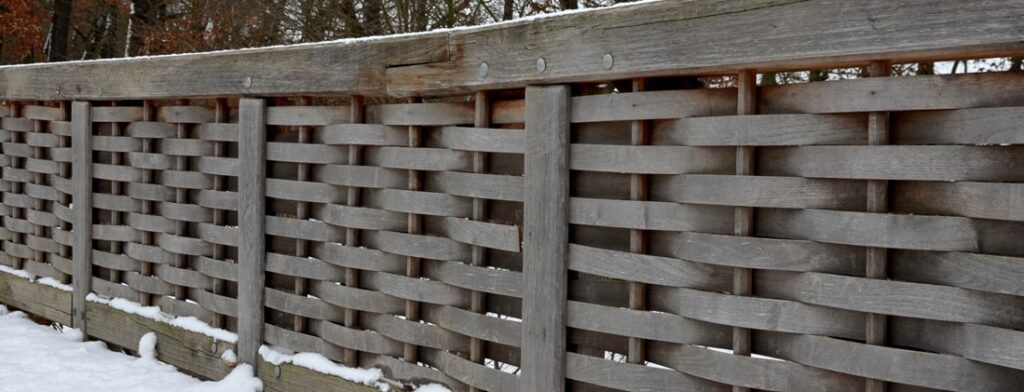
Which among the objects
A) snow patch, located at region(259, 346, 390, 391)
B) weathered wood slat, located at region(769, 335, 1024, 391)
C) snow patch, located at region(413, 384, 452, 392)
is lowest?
snow patch, located at region(259, 346, 390, 391)

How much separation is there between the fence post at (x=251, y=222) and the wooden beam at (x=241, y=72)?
0.48 feet

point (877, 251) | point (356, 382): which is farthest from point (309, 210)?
point (877, 251)

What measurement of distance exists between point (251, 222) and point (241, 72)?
724 mm

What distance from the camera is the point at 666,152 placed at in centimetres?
320

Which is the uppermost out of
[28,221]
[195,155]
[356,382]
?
[195,155]

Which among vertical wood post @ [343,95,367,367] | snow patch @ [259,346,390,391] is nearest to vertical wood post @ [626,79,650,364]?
snow patch @ [259,346,390,391]

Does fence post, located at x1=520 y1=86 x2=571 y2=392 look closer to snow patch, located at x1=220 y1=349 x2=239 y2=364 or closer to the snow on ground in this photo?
the snow on ground

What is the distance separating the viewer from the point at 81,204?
21.2ft

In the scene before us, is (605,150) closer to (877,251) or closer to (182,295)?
(877,251)

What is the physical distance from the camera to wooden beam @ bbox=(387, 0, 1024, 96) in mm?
2471

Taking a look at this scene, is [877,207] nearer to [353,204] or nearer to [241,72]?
[353,204]

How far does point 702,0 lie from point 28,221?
223 inches

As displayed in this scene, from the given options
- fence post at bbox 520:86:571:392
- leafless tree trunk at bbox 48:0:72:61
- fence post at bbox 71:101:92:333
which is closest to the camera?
fence post at bbox 520:86:571:392

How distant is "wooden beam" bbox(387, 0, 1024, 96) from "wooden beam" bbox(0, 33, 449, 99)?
0.30 meters
